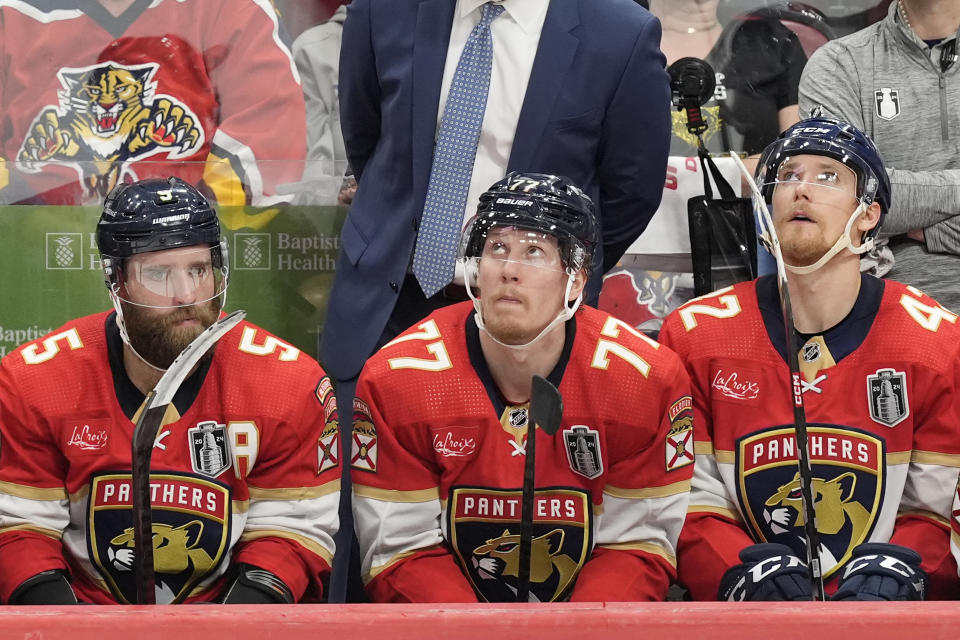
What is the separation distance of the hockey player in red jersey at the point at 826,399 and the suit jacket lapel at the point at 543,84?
0.49 m

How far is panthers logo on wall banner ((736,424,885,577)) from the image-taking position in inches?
103

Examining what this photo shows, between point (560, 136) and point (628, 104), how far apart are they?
0.56 feet

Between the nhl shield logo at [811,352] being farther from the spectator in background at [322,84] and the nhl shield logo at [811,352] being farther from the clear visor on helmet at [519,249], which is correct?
the spectator in background at [322,84]

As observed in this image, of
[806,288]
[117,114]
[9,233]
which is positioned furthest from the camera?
[117,114]

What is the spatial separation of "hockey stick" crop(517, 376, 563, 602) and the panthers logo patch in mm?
1902

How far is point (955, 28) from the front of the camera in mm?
3539

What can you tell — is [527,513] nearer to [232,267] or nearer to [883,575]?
[883,575]

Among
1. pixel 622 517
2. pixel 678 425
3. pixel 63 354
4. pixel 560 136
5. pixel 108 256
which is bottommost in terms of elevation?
pixel 622 517

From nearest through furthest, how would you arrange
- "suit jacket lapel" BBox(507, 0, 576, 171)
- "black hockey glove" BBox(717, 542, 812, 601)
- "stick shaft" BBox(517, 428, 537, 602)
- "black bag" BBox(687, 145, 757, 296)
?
"stick shaft" BBox(517, 428, 537, 602), "black hockey glove" BBox(717, 542, 812, 601), "suit jacket lapel" BBox(507, 0, 576, 171), "black bag" BBox(687, 145, 757, 296)

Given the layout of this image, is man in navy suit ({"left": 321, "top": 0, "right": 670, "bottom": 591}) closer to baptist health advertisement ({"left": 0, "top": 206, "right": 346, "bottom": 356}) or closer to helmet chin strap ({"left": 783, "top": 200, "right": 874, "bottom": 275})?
helmet chin strap ({"left": 783, "top": 200, "right": 874, "bottom": 275})

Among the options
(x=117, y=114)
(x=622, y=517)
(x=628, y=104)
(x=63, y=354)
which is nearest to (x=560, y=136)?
(x=628, y=104)

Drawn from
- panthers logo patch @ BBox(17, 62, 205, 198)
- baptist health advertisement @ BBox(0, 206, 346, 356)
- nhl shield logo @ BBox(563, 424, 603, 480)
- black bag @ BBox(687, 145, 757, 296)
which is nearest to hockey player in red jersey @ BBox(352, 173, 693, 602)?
nhl shield logo @ BBox(563, 424, 603, 480)

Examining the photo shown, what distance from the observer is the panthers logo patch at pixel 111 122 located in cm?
366

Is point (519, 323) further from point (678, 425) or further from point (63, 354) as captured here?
point (63, 354)
